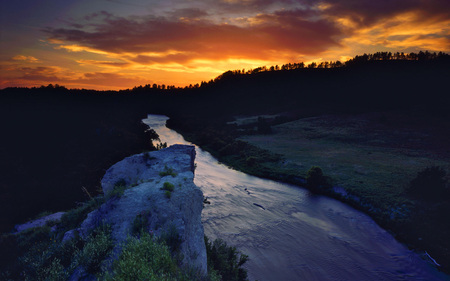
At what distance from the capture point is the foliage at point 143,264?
6.39 m

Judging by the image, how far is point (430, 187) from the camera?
2386cm

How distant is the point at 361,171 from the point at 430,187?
9228 mm

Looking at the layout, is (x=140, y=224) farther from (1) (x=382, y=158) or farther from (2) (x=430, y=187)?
(1) (x=382, y=158)

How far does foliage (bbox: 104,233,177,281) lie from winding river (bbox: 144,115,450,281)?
10.2m

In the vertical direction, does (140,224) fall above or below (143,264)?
below

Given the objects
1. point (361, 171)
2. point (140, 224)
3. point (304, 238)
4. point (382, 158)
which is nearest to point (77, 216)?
point (140, 224)

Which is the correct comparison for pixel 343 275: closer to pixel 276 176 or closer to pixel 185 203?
pixel 185 203

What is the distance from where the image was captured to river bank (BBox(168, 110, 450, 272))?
64.4 ft

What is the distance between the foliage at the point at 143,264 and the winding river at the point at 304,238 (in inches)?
400

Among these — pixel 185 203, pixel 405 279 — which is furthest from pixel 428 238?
pixel 185 203


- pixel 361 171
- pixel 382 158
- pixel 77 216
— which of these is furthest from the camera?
pixel 382 158

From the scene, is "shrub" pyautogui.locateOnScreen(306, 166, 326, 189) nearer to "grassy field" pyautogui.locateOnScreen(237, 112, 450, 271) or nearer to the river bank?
the river bank

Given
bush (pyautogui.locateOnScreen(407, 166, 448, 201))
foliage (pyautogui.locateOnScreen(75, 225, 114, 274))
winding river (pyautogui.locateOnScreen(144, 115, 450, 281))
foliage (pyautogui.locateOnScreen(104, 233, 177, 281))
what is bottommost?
winding river (pyautogui.locateOnScreen(144, 115, 450, 281))

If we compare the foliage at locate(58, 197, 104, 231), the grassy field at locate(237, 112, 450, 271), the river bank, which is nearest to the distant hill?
the foliage at locate(58, 197, 104, 231)
